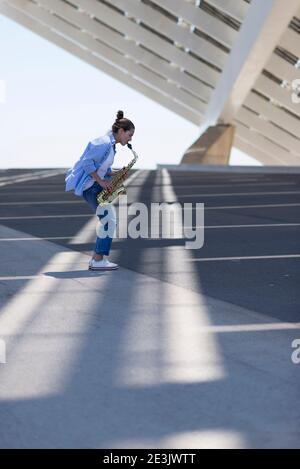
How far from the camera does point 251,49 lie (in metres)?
35.5

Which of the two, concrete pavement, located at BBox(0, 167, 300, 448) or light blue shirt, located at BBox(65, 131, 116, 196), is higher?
light blue shirt, located at BBox(65, 131, 116, 196)

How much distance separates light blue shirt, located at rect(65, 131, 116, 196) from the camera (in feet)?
28.0

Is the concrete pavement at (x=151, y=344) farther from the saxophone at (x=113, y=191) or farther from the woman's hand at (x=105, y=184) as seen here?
the woman's hand at (x=105, y=184)

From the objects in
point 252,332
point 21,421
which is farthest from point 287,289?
point 21,421

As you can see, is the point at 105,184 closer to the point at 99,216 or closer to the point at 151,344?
the point at 99,216

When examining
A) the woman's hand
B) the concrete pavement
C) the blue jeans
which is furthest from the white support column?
the woman's hand

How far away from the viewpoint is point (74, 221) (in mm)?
13664

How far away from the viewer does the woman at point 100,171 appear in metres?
8.48

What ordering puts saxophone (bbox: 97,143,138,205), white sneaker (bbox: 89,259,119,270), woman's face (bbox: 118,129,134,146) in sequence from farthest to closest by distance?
white sneaker (bbox: 89,259,119,270)
saxophone (bbox: 97,143,138,205)
woman's face (bbox: 118,129,134,146)

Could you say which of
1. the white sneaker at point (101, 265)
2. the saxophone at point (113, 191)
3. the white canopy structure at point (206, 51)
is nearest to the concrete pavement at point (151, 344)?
the white sneaker at point (101, 265)

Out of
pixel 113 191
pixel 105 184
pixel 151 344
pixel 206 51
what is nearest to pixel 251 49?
pixel 206 51

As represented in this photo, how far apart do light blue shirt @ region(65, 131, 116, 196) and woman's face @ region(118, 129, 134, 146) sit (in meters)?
0.10

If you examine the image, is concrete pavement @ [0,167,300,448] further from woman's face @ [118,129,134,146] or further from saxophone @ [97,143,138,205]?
woman's face @ [118,129,134,146]

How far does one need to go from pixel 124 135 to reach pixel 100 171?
1.48 feet
